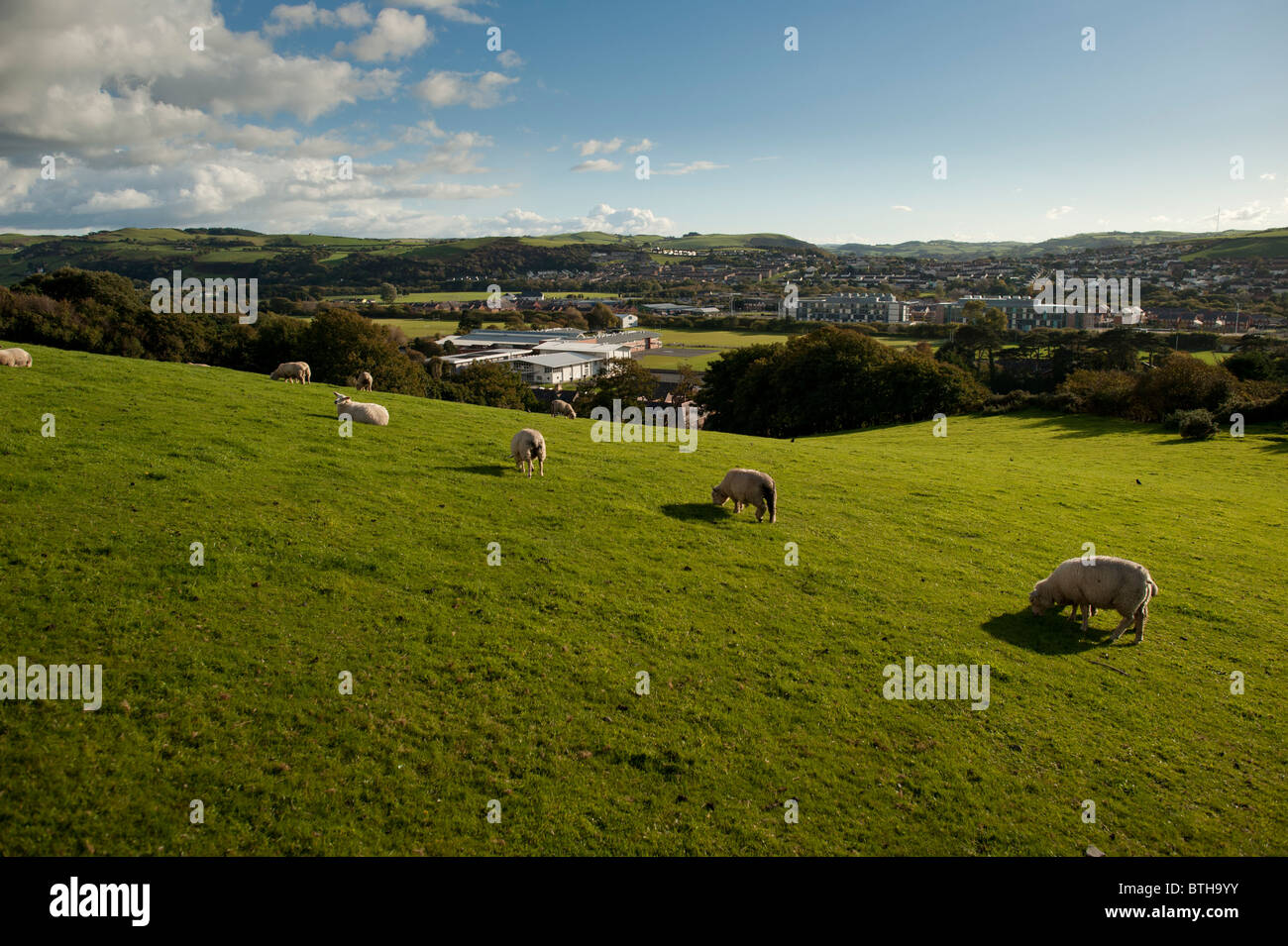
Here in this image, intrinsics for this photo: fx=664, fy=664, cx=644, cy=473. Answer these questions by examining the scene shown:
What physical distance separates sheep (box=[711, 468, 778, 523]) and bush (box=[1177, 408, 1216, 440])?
36.8 metres

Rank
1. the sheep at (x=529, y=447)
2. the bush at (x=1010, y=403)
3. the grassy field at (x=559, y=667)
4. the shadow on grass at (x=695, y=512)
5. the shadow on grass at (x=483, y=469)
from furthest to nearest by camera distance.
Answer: the bush at (x=1010, y=403)
the sheep at (x=529, y=447)
the shadow on grass at (x=483, y=469)
the shadow on grass at (x=695, y=512)
the grassy field at (x=559, y=667)

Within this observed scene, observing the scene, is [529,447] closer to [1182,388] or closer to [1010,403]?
[1182,388]

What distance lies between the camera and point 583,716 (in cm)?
985

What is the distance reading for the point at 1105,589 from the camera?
13.7 metres

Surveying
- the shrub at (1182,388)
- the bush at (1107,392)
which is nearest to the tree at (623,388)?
the bush at (1107,392)

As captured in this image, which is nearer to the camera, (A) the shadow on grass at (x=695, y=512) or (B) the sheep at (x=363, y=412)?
(A) the shadow on grass at (x=695, y=512)

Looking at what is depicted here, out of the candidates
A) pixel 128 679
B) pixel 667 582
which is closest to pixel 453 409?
pixel 667 582

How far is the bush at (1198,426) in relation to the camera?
132ft

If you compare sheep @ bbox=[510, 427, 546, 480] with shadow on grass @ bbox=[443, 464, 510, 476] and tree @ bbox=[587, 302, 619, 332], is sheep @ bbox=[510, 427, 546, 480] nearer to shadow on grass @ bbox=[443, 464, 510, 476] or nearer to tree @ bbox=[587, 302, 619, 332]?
shadow on grass @ bbox=[443, 464, 510, 476]

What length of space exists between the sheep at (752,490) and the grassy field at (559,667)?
509mm

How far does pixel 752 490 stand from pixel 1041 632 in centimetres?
757

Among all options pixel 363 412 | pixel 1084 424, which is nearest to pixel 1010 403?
pixel 1084 424

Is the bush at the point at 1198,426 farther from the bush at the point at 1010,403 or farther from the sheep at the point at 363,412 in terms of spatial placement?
the sheep at the point at 363,412

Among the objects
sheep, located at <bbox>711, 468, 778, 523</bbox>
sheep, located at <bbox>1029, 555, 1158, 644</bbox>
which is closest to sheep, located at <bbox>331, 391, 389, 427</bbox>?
sheep, located at <bbox>711, 468, 778, 523</bbox>
